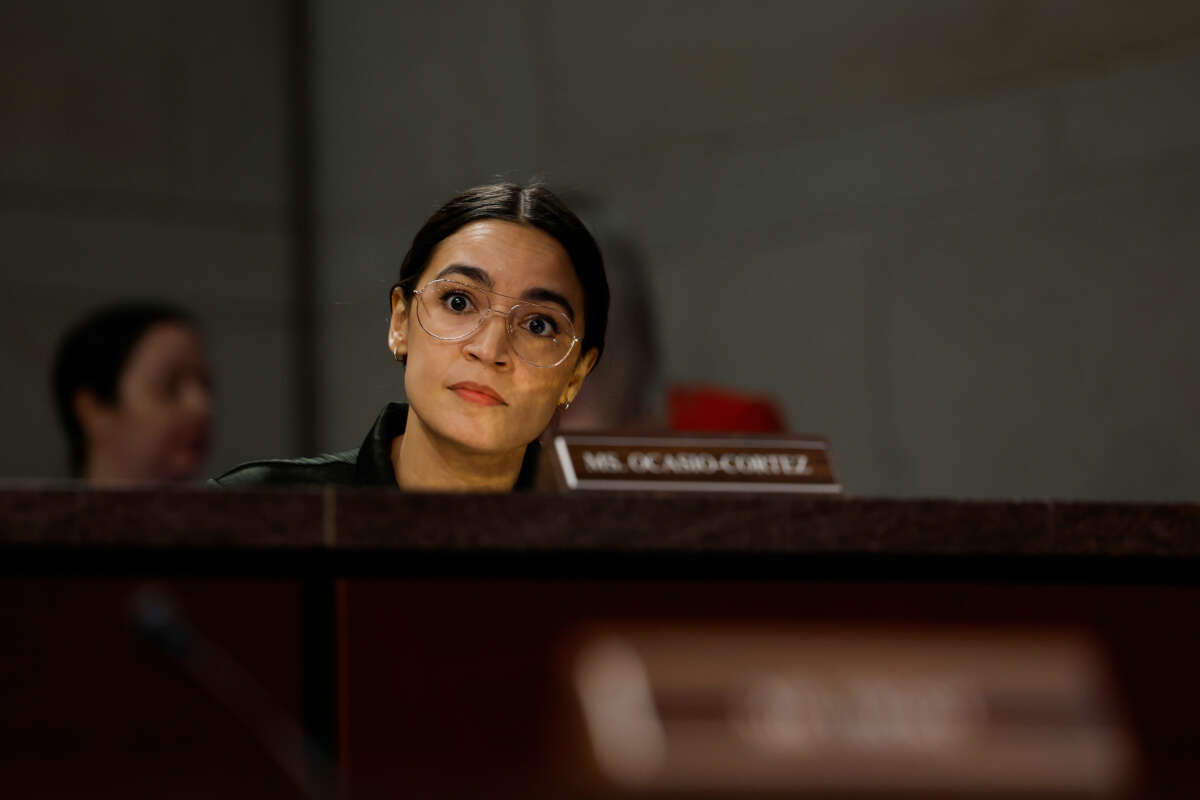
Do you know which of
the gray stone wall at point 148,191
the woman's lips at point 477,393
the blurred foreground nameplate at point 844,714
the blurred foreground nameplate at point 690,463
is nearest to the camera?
the blurred foreground nameplate at point 844,714

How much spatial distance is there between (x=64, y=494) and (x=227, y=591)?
0.47 feet

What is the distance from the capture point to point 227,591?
123cm

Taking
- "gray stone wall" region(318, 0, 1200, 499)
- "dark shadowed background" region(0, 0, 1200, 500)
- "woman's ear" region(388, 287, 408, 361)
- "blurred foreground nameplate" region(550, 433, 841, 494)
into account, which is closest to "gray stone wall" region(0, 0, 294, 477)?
"dark shadowed background" region(0, 0, 1200, 500)

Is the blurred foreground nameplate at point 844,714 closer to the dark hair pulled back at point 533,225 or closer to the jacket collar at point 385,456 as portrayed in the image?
the jacket collar at point 385,456

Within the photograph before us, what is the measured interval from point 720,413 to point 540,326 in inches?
50.0

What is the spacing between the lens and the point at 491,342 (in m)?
1.97

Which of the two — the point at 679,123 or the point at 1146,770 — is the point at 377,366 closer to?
the point at 1146,770

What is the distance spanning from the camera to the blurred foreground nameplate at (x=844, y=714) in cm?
127

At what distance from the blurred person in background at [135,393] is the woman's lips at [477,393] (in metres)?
1.28

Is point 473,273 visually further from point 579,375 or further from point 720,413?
point 720,413

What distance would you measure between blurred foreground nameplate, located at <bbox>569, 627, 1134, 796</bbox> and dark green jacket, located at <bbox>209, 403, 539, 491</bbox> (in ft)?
2.40

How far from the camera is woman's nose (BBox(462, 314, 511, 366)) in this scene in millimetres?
1961

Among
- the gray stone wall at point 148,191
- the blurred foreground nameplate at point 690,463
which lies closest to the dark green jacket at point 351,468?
the blurred foreground nameplate at point 690,463

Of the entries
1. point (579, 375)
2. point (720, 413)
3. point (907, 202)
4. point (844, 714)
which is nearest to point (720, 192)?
point (907, 202)
